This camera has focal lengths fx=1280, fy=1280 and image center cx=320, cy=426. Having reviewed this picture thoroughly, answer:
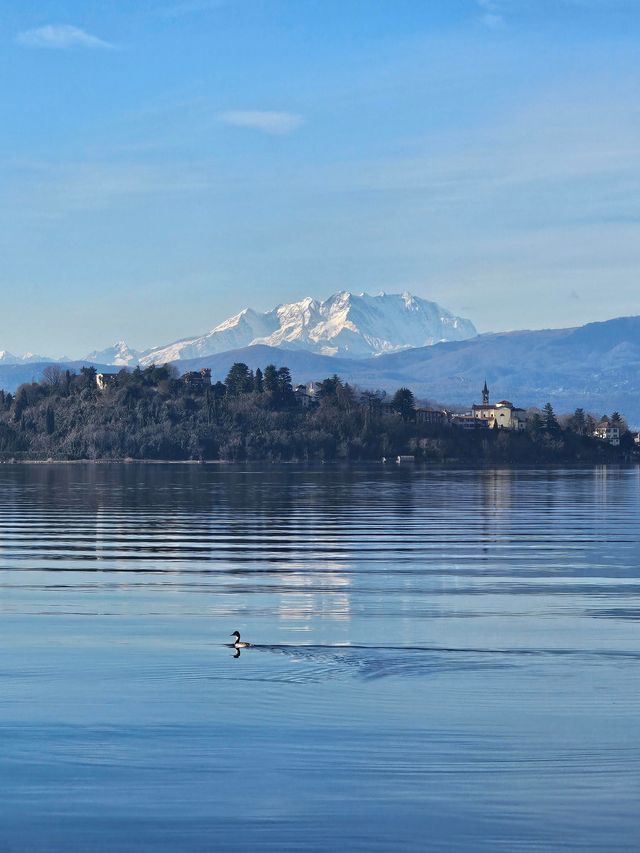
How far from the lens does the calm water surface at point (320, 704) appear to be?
1848 centimetres

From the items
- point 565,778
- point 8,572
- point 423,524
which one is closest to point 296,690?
point 565,778

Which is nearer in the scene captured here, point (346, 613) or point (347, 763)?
point (347, 763)

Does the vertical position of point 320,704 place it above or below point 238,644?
below

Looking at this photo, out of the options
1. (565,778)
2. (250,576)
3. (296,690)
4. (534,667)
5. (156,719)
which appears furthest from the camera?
(250,576)

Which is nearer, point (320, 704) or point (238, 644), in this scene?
point (320, 704)

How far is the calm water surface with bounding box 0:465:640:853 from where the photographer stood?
18.5m

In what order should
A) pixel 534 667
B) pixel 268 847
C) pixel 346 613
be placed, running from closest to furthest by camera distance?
1. pixel 268 847
2. pixel 534 667
3. pixel 346 613

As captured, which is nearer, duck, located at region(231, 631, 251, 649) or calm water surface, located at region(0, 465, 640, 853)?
calm water surface, located at region(0, 465, 640, 853)

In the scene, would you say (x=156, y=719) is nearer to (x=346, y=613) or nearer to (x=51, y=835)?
(x=51, y=835)

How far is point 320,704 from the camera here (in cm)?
2466

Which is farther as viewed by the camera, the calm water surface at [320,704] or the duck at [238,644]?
the duck at [238,644]

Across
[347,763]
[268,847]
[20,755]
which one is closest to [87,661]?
[20,755]

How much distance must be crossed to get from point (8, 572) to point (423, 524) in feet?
113

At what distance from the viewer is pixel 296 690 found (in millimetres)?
25859
